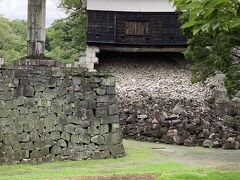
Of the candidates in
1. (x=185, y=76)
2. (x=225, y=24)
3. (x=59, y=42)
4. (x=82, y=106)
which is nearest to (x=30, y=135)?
(x=82, y=106)

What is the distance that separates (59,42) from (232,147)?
1995cm

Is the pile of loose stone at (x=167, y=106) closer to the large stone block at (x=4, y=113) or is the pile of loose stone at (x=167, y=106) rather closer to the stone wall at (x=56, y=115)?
the stone wall at (x=56, y=115)

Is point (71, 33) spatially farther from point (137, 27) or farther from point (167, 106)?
point (167, 106)

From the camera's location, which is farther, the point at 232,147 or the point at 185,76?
the point at 185,76

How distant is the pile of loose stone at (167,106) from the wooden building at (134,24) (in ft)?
4.04

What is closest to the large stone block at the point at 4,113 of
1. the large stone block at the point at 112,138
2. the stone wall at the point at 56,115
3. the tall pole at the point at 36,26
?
the stone wall at the point at 56,115

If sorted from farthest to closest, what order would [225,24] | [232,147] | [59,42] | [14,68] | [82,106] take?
[59,42]
[232,147]
[82,106]
[14,68]
[225,24]

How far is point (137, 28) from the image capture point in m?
24.6

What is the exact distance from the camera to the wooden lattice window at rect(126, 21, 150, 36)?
80.4ft

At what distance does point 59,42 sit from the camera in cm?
3497

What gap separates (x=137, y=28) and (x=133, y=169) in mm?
13886

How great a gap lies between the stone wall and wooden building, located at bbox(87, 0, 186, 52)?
9902mm

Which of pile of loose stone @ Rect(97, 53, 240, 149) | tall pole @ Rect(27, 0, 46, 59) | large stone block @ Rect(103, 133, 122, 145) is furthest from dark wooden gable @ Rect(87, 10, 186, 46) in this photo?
large stone block @ Rect(103, 133, 122, 145)

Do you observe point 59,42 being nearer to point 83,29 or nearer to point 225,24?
point 83,29
